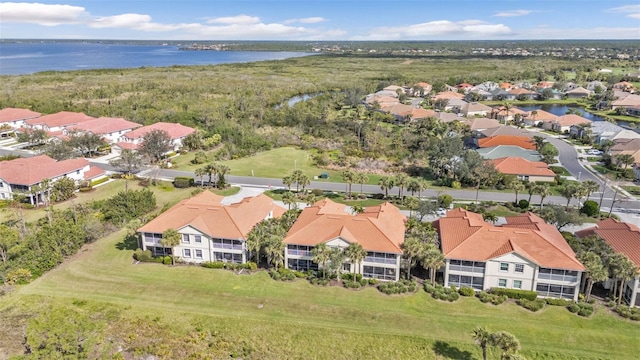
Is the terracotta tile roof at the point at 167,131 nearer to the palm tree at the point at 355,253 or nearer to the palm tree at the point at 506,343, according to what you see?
the palm tree at the point at 355,253

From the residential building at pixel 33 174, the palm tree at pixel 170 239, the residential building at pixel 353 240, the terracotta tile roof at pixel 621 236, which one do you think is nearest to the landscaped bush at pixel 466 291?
the residential building at pixel 353 240

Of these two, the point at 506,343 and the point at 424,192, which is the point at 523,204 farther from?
the point at 506,343

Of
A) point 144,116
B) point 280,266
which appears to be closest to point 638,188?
point 280,266

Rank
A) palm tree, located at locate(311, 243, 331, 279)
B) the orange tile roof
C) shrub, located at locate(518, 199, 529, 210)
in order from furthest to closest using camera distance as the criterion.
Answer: shrub, located at locate(518, 199, 529, 210) < palm tree, located at locate(311, 243, 331, 279) < the orange tile roof

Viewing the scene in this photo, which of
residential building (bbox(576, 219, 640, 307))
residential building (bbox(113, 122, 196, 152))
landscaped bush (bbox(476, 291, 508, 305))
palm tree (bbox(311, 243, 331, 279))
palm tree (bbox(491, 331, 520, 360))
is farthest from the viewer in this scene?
residential building (bbox(113, 122, 196, 152))

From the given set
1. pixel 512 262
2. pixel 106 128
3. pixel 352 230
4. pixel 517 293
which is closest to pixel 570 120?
pixel 512 262

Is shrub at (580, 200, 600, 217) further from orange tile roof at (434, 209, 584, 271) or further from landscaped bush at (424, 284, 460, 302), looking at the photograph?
landscaped bush at (424, 284, 460, 302)

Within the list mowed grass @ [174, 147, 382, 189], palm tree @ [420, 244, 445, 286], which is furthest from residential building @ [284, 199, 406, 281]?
mowed grass @ [174, 147, 382, 189]

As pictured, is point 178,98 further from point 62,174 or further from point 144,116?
point 62,174
